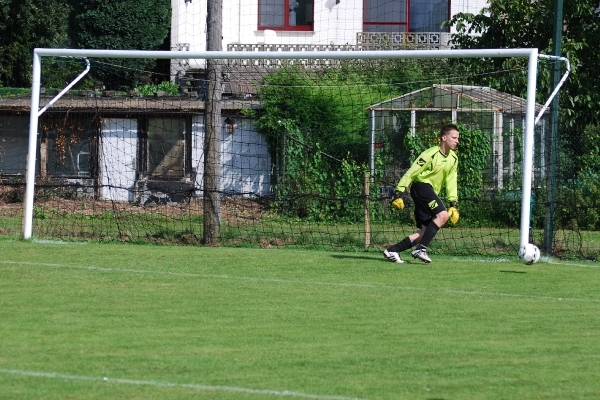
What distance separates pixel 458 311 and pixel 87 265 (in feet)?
16.5

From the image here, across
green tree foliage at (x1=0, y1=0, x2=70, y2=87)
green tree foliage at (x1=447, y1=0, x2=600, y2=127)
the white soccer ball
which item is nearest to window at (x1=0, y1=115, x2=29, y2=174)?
green tree foliage at (x1=0, y1=0, x2=70, y2=87)

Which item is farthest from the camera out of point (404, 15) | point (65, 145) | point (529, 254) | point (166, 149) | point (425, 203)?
point (404, 15)

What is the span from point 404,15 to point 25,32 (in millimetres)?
13748

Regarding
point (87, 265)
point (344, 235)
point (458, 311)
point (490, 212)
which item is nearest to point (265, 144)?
point (344, 235)

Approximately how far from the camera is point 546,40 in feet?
67.4

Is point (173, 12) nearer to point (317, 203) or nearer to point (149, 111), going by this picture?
point (149, 111)

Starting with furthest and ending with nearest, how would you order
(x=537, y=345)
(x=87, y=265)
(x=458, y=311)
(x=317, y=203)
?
(x=317, y=203) < (x=87, y=265) < (x=458, y=311) < (x=537, y=345)

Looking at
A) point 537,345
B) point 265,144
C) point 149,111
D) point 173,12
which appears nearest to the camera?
point 537,345

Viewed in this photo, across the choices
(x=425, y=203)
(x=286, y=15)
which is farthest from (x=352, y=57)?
(x=286, y=15)

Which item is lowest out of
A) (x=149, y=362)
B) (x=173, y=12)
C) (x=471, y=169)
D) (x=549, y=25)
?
(x=149, y=362)

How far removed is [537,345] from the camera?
777 centimetres

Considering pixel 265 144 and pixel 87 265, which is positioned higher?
pixel 265 144

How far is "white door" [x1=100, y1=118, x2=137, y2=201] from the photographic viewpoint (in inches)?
795

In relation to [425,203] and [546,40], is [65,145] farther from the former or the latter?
[425,203]
